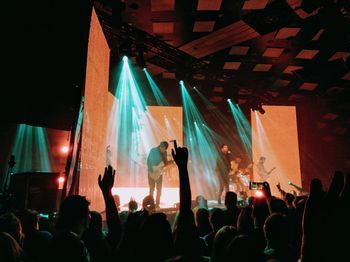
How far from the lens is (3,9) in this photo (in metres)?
4.70

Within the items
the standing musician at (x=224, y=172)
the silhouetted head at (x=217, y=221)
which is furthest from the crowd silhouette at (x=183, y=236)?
the standing musician at (x=224, y=172)

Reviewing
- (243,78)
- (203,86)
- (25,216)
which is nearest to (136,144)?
(203,86)

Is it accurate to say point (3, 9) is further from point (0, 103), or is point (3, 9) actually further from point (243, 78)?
point (243, 78)

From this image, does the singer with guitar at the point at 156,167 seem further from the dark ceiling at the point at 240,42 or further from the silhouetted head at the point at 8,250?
the silhouetted head at the point at 8,250

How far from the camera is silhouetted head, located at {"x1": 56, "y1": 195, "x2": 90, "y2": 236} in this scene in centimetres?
187

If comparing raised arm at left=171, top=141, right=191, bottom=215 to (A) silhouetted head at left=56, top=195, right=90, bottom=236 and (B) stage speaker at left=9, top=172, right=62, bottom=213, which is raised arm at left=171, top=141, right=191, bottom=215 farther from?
(B) stage speaker at left=9, top=172, right=62, bottom=213

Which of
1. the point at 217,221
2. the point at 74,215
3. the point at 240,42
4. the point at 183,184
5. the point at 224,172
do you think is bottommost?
the point at 217,221

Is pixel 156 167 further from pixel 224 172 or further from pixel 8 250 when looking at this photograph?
pixel 8 250

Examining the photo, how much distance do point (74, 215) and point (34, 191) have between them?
2.94 m

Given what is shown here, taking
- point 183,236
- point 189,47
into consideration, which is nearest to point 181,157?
point 183,236

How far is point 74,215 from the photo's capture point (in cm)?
189

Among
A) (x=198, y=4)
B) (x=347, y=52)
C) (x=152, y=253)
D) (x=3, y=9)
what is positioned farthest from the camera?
(x=347, y=52)

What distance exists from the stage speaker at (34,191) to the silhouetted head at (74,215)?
2818 millimetres

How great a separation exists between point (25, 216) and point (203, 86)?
32.2 feet
